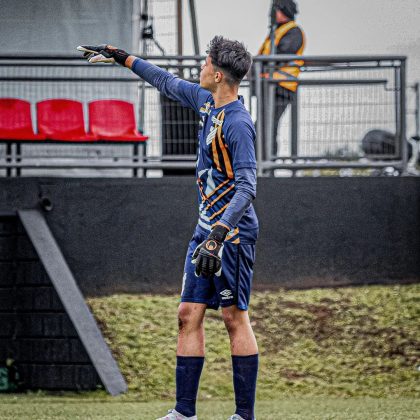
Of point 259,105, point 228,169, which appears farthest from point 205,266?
point 259,105

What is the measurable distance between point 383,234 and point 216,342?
2854 millimetres

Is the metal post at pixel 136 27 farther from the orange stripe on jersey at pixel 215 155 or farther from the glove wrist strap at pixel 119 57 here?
the orange stripe on jersey at pixel 215 155

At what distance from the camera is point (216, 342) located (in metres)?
10.7

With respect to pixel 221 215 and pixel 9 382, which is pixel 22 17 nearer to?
pixel 9 382

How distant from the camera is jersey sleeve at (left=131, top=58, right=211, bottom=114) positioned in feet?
22.0

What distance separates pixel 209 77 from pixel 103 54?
32.5 inches

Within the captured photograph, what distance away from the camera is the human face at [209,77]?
6.45 meters

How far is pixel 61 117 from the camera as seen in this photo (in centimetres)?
1272

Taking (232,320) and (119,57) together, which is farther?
(119,57)

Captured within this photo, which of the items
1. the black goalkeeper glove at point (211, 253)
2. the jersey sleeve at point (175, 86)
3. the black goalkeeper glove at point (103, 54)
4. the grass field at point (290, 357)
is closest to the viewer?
the black goalkeeper glove at point (211, 253)

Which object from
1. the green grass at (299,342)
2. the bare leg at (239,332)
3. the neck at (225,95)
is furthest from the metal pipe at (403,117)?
the bare leg at (239,332)

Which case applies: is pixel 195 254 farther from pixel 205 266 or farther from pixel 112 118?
pixel 112 118

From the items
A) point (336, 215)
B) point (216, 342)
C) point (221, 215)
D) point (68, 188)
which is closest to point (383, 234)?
point (336, 215)

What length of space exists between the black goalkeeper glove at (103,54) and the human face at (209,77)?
2.33ft
